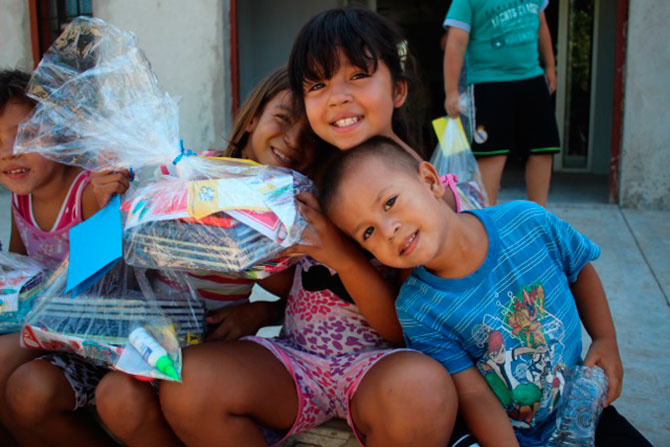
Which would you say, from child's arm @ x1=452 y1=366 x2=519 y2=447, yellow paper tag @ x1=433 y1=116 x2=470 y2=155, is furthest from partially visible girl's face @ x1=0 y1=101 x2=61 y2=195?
yellow paper tag @ x1=433 y1=116 x2=470 y2=155

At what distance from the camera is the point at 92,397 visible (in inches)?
69.1

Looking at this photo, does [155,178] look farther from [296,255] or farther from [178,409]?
[178,409]

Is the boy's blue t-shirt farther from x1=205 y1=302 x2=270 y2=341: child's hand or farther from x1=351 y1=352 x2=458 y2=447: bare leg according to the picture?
x1=205 y1=302 x2=270 y2=341: child's hand

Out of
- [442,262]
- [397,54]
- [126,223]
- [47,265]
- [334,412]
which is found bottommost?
[334,412]

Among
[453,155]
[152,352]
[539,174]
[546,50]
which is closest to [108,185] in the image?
[152,352]

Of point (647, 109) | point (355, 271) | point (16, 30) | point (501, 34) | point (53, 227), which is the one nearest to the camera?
point (355, 271)

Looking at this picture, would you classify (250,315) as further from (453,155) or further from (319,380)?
(453,155)

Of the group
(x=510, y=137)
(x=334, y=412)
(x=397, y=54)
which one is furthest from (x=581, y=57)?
(x=334, y=412)

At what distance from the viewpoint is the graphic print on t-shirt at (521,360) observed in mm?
1536

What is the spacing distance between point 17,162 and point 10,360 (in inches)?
23.2

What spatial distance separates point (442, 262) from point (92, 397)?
3.36ft

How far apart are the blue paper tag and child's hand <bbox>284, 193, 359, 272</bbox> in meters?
0.40

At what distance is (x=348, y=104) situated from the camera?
1.68m

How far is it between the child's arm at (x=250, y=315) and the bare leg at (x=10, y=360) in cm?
50
